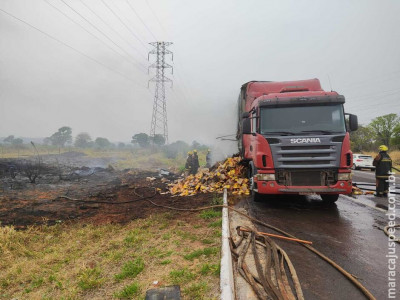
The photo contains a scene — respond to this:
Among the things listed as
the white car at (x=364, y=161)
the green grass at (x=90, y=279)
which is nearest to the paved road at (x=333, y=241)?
the green grass at (x=90, y=279)

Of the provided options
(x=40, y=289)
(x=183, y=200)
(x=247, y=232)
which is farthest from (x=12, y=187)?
(x=247, y=232)

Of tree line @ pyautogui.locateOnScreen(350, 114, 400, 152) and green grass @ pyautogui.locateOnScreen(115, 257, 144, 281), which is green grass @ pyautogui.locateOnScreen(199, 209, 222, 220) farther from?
tree line @ pyautogui.locateOnScreen(350, 114, 400, 152)

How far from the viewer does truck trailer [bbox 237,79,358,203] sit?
595 cm

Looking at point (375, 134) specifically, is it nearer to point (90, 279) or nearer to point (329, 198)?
point (329, 198)

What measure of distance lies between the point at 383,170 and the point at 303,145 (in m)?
4.50

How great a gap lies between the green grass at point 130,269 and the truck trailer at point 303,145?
146 inches

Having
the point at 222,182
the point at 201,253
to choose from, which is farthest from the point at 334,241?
the point at 222,182

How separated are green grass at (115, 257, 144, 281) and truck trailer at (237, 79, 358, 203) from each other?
372 cm

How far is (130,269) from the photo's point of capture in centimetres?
359

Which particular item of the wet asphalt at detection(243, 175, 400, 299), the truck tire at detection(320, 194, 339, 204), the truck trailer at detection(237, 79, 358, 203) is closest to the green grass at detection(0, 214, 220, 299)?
the wet asphalt at detection(243, 175, 400, 299)

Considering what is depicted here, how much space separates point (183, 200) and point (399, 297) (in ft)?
21.4

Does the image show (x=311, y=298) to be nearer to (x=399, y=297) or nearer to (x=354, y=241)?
(x=399, y=297)

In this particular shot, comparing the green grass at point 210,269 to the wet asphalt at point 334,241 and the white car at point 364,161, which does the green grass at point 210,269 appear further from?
the white car at point 364,161

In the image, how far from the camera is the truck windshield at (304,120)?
6.22m
